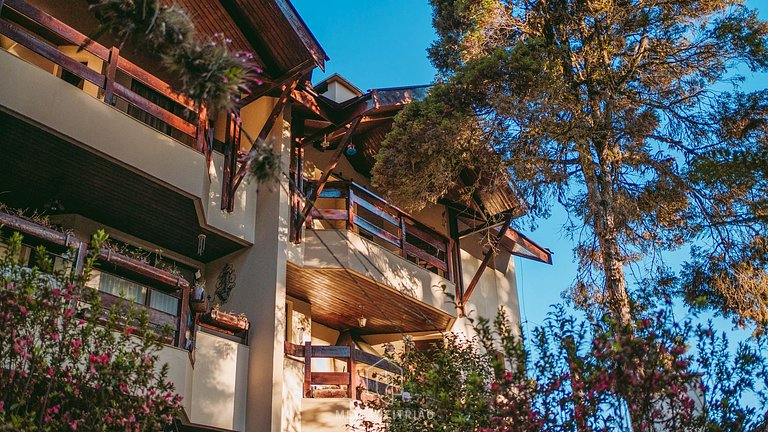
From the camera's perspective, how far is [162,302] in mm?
13227

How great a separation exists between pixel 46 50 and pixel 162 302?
4.65 m

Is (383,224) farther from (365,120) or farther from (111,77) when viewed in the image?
(111,77)

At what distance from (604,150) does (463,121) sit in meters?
2.43

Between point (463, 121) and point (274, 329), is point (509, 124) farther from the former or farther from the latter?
point (274, 329)

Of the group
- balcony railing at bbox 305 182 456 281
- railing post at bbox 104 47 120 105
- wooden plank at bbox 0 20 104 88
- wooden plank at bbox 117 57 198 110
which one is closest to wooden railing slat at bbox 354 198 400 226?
balcony railing at bbox 305 182 456 281

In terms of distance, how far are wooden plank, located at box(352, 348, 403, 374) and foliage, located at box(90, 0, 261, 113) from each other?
911 centimetres

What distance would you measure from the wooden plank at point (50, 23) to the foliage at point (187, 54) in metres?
5.57

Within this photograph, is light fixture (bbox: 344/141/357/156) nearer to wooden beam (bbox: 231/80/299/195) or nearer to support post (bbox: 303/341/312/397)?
wooden beam (bbox: 231/80/299/195)

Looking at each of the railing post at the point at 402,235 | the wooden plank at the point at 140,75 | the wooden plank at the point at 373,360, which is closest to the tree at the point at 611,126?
the railing post at the point at 402,235

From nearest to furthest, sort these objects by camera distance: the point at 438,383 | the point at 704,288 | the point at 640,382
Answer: the point at 640,382
the point at 438,383
the point at 704,288

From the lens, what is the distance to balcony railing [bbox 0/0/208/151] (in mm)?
10465

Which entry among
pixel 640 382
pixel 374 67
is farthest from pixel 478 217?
pixel 374 67

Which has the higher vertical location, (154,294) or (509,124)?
(509,124)

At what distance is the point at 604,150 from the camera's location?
13.2 meters
